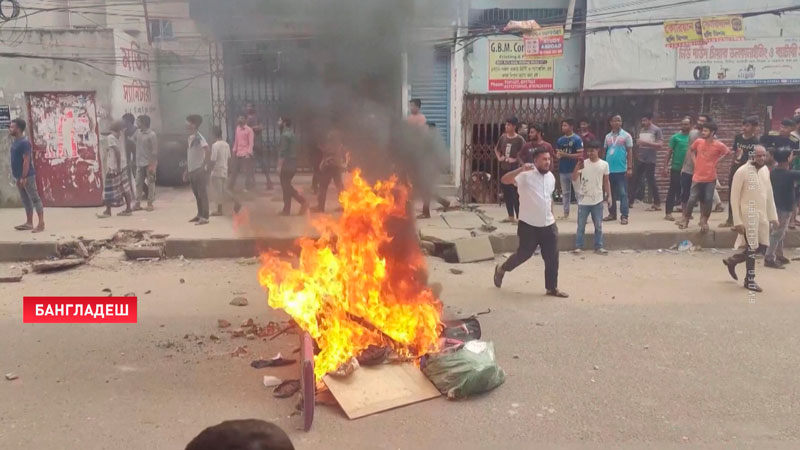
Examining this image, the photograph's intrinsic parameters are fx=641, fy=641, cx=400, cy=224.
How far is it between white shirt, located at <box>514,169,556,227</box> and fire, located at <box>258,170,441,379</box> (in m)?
1.50

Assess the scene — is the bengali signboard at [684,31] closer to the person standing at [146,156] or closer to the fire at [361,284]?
the fire at [361,284]

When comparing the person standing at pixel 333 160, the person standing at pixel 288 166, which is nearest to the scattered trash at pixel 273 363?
the person standing at pixel 333 160

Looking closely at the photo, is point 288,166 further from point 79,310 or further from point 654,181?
point 654,181

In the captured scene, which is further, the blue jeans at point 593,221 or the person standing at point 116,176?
the person standing at point 116,176

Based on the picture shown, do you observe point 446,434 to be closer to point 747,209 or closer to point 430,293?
point 430,293

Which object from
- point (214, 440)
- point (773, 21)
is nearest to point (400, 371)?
point (214, 440)

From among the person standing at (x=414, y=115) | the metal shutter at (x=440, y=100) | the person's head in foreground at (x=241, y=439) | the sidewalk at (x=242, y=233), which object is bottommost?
the sidewalk at (x=242, y=233)

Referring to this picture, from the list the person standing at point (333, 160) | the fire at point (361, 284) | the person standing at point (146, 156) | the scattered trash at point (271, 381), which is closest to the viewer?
the scattered trash at point (271, 381)

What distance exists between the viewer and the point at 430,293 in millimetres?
5215

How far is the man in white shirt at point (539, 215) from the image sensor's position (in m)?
6.41

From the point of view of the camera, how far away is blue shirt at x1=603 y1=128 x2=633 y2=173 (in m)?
9.74

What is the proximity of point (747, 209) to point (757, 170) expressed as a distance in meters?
0.41

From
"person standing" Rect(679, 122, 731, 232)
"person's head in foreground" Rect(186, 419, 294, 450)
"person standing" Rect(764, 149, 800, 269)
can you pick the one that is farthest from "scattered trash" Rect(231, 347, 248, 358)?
"person standing" Rect(679, 122, 731, 232)

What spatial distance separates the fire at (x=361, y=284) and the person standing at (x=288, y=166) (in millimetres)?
859
